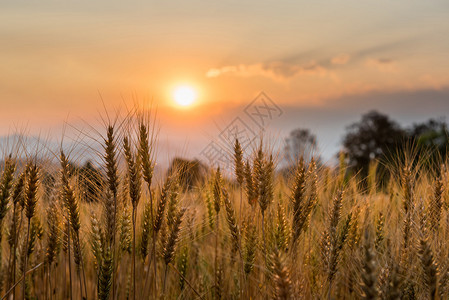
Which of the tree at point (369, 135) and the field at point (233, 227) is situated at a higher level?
the tree at point (369, 135)

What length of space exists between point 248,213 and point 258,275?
590mm

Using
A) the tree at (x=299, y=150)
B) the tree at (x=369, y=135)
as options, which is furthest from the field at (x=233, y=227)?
the tree at (x=369, y=135)

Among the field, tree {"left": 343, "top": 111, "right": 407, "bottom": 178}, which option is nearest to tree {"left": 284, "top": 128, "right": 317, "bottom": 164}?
the field

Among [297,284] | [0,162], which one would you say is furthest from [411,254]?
[0,162]

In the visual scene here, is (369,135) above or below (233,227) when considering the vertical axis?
above

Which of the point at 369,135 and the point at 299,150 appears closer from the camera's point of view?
the point at 299,150

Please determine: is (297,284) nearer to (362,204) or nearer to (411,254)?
(411,254)

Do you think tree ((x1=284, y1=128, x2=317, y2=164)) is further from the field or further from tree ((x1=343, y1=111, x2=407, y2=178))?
tree ((x1=343, y1=111, x2=407, y2=178))

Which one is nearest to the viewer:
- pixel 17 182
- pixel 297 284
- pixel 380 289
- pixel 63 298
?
pixel 380 289

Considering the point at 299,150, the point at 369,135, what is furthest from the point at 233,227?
the point at 369,135

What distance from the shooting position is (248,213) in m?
3.85

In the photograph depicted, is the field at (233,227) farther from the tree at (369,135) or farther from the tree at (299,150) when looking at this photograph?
the tree at (369,135)

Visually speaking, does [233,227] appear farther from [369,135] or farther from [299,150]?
[369,135]

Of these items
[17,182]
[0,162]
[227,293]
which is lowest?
[227,293]
